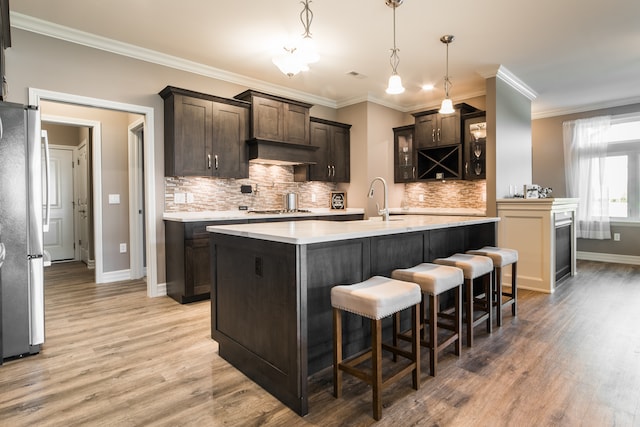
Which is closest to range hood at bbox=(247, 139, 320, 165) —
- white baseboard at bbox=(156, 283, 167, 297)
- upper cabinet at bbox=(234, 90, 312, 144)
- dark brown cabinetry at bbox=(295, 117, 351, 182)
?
upper cabinet at bbox=(234, 90, 312, 144)

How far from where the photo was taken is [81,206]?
6.39 meters

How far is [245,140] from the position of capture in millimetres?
4617

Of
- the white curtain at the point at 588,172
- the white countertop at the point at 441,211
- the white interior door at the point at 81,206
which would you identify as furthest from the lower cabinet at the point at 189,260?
the white curtain at the point at 588,172

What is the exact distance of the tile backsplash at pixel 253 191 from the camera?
4.35 meters

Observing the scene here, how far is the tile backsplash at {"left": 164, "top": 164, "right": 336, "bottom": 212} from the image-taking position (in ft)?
14.3

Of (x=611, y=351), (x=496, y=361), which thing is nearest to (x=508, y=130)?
(x=611, y=351)

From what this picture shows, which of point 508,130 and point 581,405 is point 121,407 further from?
point 508,130

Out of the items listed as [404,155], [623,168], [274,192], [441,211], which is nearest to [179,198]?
[274,192]

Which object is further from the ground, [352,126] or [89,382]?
[352,126]

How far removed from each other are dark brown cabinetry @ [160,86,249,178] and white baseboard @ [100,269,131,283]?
1772 mm

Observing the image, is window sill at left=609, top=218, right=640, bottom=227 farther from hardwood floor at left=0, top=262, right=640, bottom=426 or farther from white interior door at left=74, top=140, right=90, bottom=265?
white interior door at left=74, top=140, right=90, bottom=265

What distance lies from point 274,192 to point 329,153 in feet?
3.75

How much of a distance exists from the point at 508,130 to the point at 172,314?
→ 15.7 feet

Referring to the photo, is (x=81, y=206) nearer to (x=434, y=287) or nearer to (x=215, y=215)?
(x=215, y=215)
